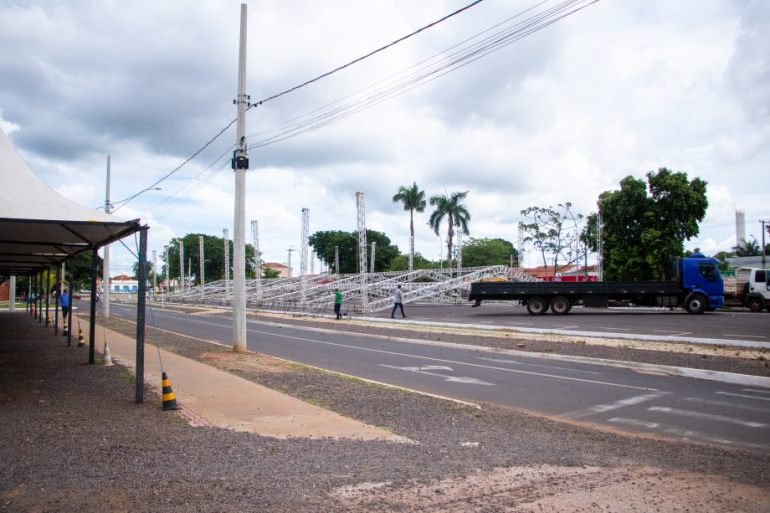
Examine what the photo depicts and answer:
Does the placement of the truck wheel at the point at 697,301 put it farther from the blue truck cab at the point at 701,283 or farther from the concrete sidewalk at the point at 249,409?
the concrete sidewalk at the point at 249,409

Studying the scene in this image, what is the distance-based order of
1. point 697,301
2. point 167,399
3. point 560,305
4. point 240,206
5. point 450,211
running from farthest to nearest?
point 450,211 → point 560,305 → point 697,301 → point 240,206 → point 167,399

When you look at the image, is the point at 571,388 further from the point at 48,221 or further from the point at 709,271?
the point at 709,271

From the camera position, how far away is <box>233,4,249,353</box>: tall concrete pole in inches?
635

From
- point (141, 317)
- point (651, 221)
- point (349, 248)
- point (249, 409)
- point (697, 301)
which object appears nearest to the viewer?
point (249, 409)

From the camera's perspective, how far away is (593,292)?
29859 mm

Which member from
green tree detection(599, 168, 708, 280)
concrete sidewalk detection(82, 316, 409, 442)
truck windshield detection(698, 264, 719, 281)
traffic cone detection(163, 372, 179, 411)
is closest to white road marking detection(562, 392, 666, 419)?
concrete sidewalk detection(82, 316, 409, 442)

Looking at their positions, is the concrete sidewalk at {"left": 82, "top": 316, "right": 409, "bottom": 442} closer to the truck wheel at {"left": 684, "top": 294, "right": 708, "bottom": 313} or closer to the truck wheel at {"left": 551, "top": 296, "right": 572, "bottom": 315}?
the truck wheel at {"left": 551, "top": 296, "right": 572, "bottom": 315}

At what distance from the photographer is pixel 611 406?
9578 millimetres

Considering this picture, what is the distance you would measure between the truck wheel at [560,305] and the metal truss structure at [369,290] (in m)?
10.9

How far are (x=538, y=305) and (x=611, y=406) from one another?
21599 millimetres

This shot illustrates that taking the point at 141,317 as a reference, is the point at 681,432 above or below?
below

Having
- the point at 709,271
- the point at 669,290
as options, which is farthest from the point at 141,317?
the point at 709,271

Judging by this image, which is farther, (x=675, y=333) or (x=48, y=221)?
(x=675, y=333)

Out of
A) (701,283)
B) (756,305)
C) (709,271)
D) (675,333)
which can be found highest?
(709,271)
